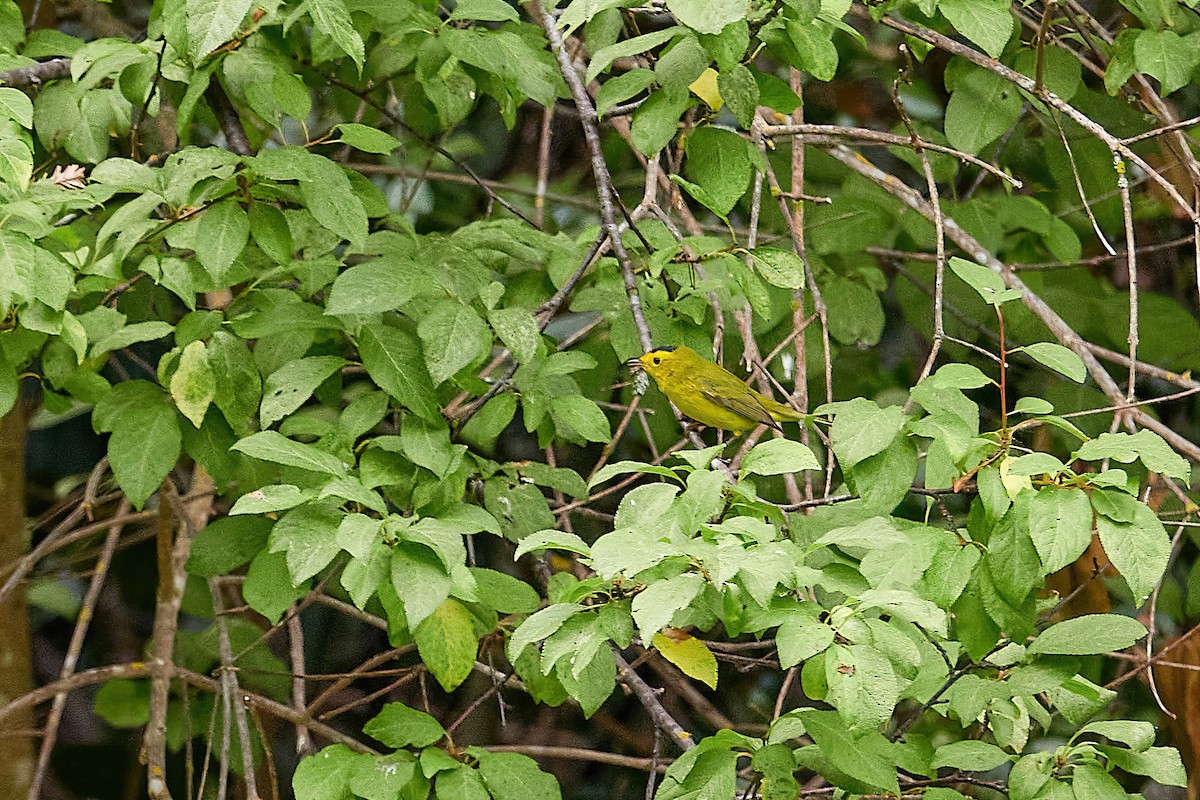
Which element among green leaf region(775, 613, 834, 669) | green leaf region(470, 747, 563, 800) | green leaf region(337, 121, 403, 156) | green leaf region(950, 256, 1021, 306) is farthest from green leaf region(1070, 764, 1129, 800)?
green leaf region(337, 121, 403, 156)

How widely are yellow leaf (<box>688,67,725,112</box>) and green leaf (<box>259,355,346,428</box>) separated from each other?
71 cm

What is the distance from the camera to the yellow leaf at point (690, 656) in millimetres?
1693

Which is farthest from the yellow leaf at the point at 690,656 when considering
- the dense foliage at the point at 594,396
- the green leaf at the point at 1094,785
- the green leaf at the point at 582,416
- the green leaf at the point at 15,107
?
the green leaf at the point at 15,107

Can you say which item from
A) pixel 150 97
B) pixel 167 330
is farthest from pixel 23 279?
pixel 150 97

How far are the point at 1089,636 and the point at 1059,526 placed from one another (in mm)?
345

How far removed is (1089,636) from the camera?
1698mm

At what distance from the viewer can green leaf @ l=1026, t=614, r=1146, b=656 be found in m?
1.66

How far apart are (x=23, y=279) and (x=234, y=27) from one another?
417 millimetres

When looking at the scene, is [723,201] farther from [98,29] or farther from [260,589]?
[98,29]

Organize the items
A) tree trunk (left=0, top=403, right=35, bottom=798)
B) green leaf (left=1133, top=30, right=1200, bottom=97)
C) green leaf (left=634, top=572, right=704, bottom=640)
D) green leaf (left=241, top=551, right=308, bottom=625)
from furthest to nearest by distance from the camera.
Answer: tree trunk (left=0, top=403, right=35, bottom=798)
green leaf (left=1133, top=30, right=1200, bottom=97)
green leaf (left=241, top=551, right=308, bottom=625)
green leaf (left=634, top=572, right=704, bottom=640)

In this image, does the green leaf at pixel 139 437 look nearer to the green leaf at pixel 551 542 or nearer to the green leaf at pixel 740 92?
the green leaf at pixel 551 542

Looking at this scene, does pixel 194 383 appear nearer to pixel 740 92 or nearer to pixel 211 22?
pixel 211 22

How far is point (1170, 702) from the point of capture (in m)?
2.83

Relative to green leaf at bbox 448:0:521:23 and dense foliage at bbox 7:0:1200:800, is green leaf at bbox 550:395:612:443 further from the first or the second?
green leaf at bbox 448:0:521:23
